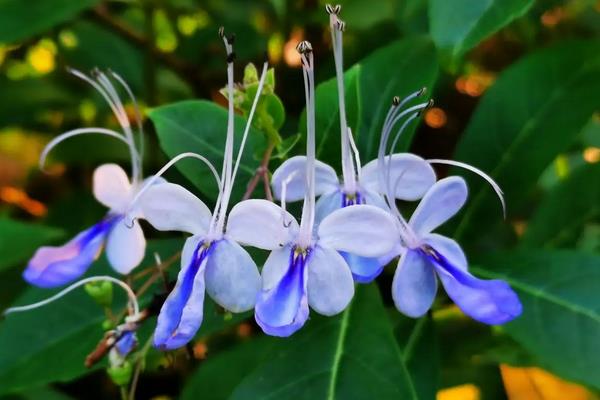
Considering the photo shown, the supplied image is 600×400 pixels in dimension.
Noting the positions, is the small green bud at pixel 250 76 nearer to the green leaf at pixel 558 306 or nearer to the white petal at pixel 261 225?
the white petal at pixel 261 225

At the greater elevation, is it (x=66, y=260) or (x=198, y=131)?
(x=198, y=131)

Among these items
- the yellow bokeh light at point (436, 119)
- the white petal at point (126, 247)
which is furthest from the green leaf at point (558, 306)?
the yellow bokeh light at point (436, 119)

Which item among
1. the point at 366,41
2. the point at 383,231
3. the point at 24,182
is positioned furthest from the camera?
the point at 24,182

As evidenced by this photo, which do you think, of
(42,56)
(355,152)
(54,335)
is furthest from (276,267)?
(42,56)

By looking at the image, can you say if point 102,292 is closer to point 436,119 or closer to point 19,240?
point 19,240

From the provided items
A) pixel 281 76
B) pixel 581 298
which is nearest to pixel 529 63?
pixel 581 298

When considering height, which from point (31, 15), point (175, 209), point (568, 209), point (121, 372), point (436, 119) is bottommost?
point (121, 372)

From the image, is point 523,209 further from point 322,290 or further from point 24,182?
point 24,182
